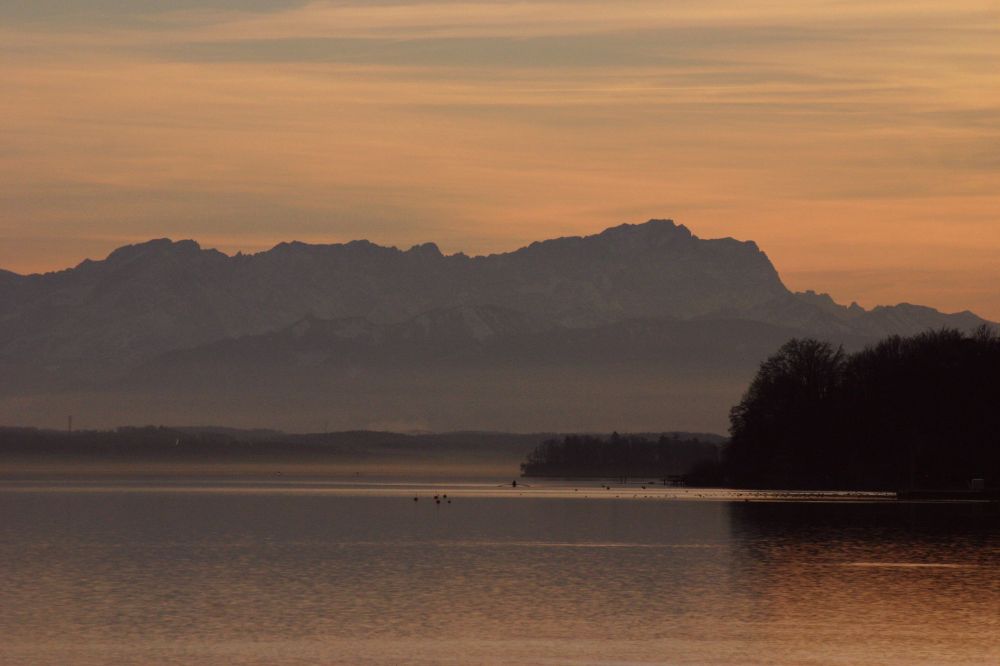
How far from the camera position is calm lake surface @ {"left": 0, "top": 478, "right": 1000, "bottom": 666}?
62.8 m

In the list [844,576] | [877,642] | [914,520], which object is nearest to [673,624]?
[877,642]

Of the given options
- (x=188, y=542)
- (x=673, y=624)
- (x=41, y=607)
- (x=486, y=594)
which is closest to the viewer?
(x=673, y=624)

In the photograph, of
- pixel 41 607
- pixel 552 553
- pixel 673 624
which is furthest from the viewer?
pixel 552 553

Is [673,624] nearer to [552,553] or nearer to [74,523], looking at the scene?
[552,553]

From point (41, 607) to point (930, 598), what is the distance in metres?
40.4

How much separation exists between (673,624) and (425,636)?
418 inches

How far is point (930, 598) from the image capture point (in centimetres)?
8188

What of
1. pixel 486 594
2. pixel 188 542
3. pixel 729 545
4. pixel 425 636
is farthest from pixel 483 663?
pixel 188 542

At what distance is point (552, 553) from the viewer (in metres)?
119

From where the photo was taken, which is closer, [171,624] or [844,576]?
[171,624]

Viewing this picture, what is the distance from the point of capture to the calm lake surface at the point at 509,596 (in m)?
62.8

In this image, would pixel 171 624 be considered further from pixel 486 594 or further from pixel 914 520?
Answer: pixel 914 520

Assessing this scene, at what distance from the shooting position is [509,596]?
276 feet

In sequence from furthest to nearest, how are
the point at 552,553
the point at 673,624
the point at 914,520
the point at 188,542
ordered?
the point at 914,520 → the point at 188,542 → the point at 552,553 → the point at 673,624
